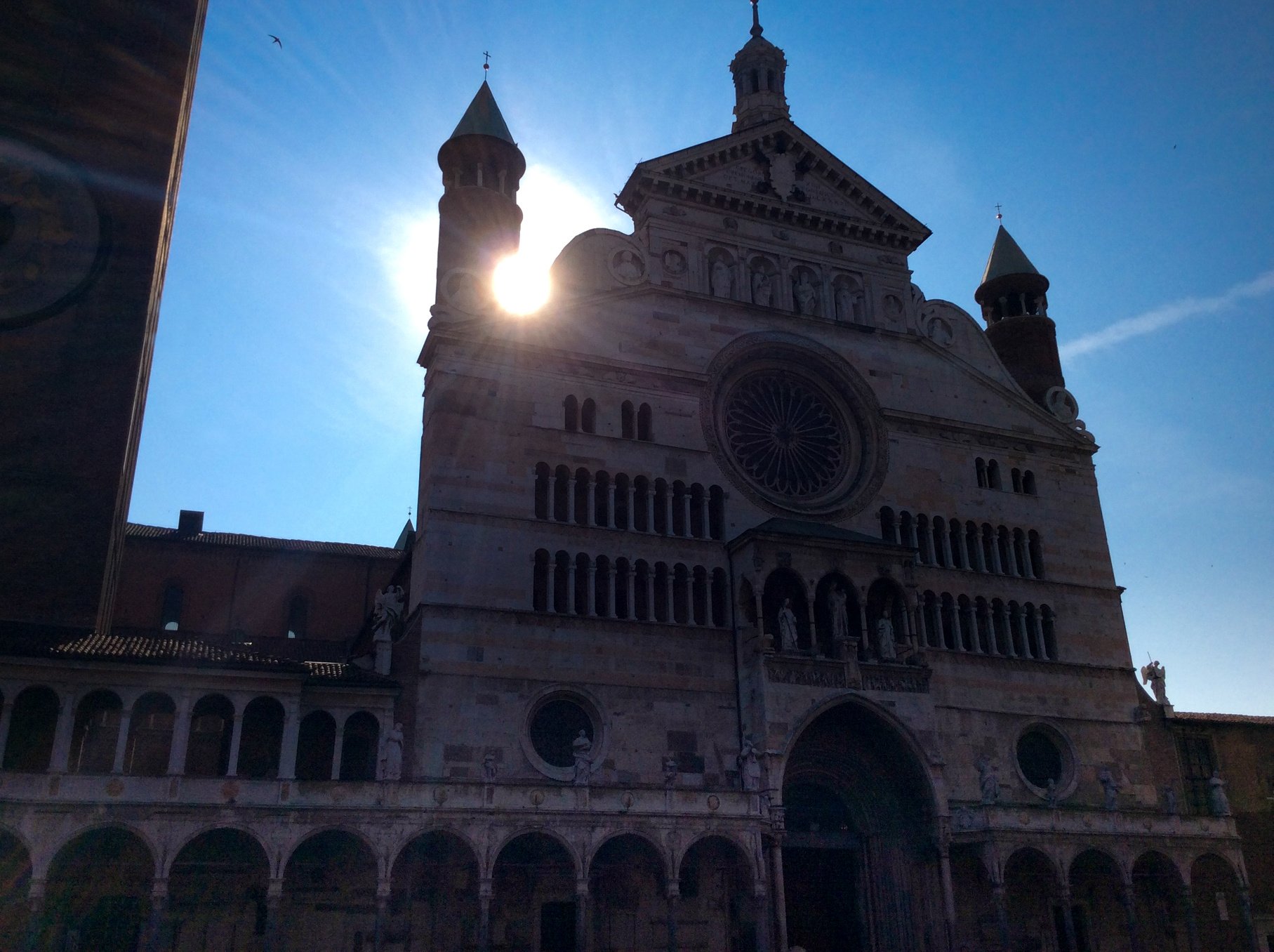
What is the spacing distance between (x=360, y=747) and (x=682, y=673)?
9.14 metres

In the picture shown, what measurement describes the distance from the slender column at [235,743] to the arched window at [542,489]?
1009 centimetres

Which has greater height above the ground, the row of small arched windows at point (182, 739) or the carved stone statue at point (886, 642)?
the carved stone statue at point (886, 642)

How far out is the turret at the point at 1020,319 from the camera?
44.4 m

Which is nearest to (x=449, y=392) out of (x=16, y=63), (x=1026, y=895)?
(x=16, y=63)

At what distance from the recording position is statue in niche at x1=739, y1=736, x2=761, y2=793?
98.3 ft

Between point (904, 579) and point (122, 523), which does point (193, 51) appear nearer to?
point (122, 523)

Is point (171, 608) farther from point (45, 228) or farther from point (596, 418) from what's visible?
point (596, 418)

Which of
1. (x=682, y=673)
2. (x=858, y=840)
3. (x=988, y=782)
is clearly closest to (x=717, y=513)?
(x=682, y=673)

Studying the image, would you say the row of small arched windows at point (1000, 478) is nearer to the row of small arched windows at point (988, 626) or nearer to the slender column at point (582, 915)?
the row of small arched windows at point (988, 626)

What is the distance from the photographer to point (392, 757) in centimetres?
2775

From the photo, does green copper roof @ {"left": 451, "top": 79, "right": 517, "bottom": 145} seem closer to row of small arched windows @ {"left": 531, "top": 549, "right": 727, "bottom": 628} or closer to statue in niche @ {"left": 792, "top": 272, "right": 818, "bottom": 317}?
statue in niche @ {"left": 792, "top": 272, "right": 818, "bottom": 317}

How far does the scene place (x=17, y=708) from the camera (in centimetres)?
2705

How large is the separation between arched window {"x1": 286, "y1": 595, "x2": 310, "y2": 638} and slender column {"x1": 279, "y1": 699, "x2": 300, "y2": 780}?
63.4ft

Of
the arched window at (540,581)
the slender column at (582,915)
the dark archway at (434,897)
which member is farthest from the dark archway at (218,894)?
the arched window at (540,581)
